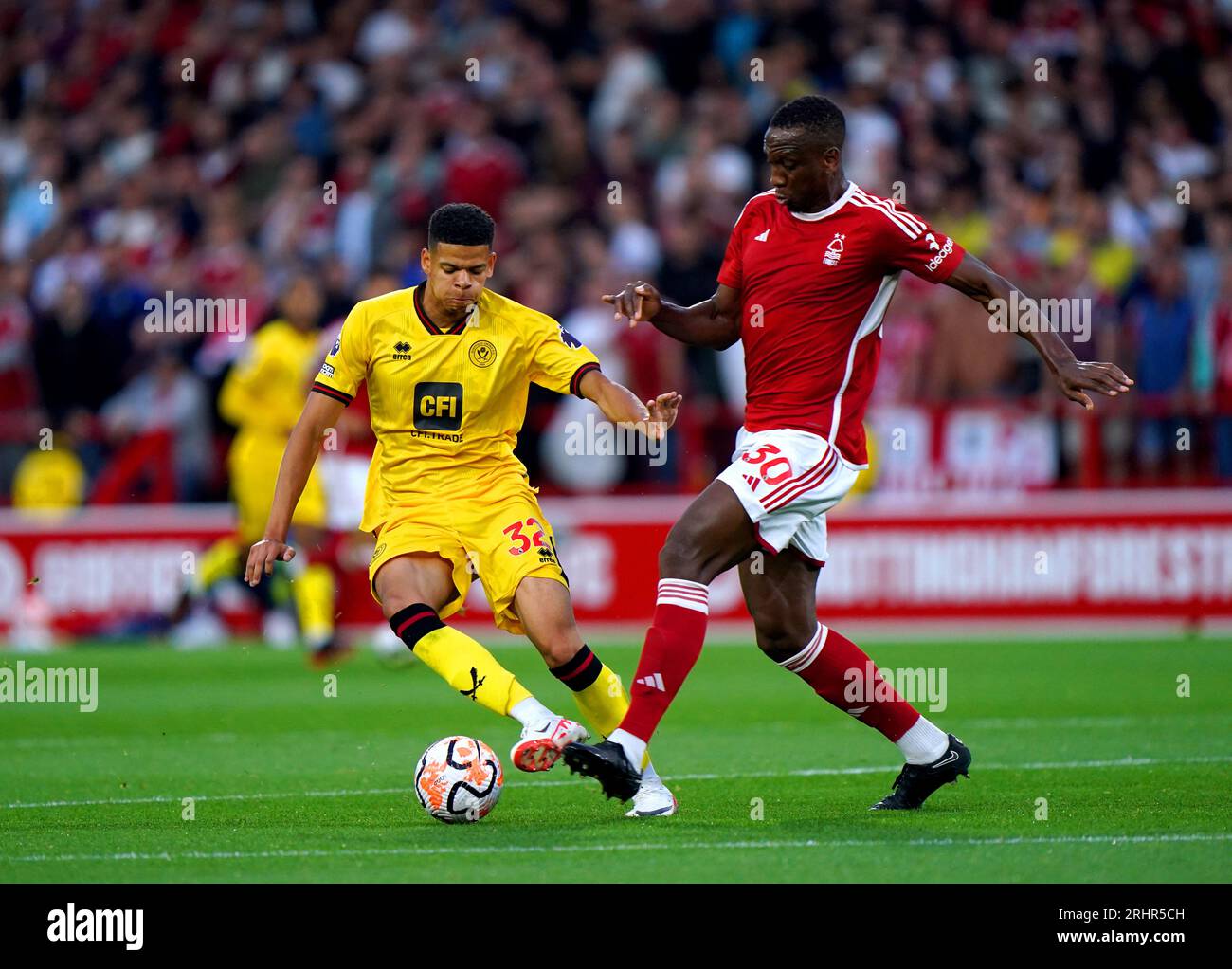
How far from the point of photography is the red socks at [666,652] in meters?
6.96

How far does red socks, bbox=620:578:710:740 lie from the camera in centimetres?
696

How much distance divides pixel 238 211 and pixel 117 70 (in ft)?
12.1

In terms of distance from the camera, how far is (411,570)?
7562 mm

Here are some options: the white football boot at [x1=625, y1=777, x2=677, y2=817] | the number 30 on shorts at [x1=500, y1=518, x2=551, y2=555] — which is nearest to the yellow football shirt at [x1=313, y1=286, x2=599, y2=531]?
the number 30 on shorts at [x1=500, y1=518, x2=551, y2=555]

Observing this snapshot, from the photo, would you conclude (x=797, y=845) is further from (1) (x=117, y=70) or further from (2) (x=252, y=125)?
(1) (x=117, y=70)

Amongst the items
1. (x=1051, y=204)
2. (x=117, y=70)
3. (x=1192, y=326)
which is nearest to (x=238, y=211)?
(x=117, y=70)

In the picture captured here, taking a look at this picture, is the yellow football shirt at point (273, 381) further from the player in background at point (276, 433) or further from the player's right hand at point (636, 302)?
the player's right hand at point (636, 302)

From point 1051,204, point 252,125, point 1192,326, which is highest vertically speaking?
point 252,125

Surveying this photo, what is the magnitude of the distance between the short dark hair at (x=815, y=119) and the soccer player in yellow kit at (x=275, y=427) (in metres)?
7.80

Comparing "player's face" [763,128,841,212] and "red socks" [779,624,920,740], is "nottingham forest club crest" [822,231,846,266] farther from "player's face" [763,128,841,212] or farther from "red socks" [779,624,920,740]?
"red socks" [779,624,920,740]
